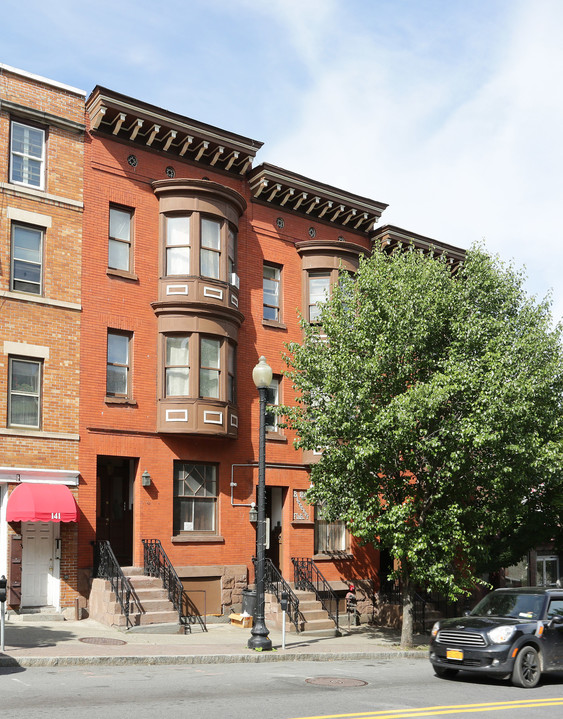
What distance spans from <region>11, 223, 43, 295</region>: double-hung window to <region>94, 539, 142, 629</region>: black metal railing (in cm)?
667

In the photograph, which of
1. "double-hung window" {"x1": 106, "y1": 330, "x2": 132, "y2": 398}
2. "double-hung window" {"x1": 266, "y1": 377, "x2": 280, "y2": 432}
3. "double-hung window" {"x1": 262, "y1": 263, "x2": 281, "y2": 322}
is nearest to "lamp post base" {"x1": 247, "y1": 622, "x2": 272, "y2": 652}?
"double-hung window" {"x1": 106, "y1": 330, "x2": 132, "y2": 398}

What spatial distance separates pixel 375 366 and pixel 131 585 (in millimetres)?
7766

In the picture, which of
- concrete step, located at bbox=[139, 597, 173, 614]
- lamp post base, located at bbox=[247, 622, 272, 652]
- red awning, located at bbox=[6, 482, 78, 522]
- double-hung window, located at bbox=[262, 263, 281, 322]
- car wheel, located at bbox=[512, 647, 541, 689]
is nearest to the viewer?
car wheel, located at bbox=[512, 647, 541, 689]

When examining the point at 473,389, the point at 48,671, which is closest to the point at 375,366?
the point at 473,389

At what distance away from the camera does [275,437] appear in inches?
→ 981

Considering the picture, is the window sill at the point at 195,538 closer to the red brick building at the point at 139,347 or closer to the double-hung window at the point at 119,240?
the red brick building at the point at 139,347

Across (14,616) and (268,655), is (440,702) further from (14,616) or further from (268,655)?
(14,616)

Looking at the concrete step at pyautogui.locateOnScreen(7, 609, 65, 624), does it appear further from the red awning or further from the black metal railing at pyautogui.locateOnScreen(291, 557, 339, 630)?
the black metal railing at pyautogui.locateOnScreen(291, 557, 339, 630)

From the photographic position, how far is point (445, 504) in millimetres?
20984

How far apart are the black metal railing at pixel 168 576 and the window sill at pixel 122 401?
3610mm

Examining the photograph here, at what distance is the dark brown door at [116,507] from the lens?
22078mm

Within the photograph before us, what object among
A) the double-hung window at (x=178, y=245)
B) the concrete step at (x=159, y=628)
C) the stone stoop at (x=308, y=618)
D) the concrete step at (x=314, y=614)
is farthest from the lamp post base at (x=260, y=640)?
the double-hung window at (x=178, y=245)

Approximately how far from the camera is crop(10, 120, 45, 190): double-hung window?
2097 cm

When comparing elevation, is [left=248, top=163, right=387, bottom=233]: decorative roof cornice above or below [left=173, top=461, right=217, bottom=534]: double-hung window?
above
